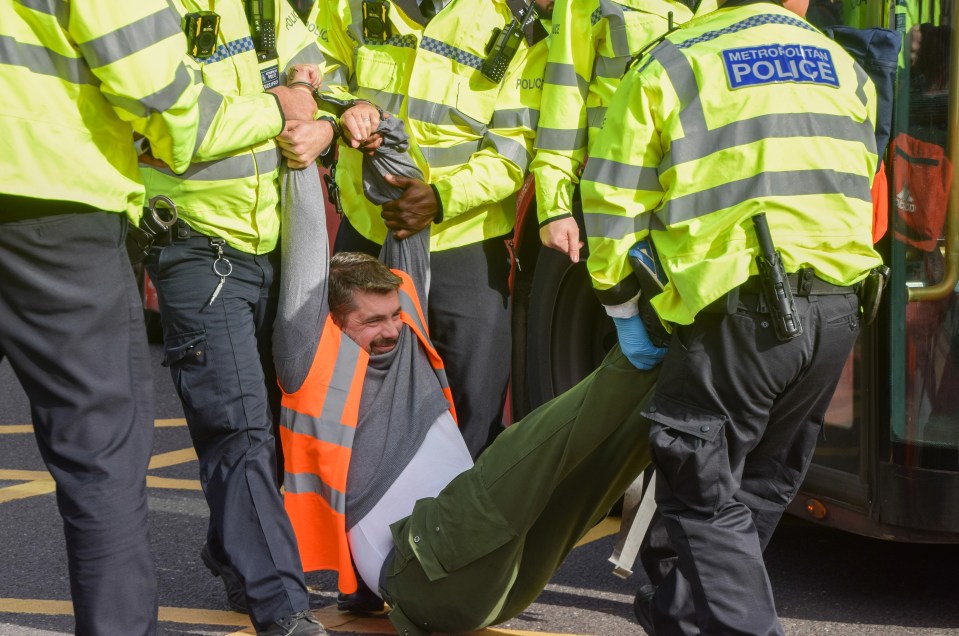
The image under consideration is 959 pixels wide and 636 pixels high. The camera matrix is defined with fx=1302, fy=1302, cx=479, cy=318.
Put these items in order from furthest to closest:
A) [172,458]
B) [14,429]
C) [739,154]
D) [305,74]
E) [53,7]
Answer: [14,429], [172,458], [305,74], [739,154], [53,7]

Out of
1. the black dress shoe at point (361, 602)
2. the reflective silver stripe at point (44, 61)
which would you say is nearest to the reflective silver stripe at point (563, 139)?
the black dress shoe at point (361, 602)

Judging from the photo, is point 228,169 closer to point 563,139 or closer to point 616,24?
point 563,139

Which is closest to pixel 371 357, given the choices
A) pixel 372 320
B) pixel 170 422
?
pixel 372 320

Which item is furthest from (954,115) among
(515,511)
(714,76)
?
(515,511)

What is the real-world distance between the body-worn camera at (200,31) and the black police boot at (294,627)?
4.45 ft

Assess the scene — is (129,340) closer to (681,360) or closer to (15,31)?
(15,31)

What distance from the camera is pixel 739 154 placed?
2611 mm

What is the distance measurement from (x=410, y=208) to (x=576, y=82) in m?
0.57

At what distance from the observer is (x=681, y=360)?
269cm

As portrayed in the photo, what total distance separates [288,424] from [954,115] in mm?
1800

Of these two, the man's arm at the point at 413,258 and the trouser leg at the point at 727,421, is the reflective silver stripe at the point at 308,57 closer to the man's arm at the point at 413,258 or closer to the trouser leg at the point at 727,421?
the man's arm at the point at 413,258

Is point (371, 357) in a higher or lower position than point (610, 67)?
lower

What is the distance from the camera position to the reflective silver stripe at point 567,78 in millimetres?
3561

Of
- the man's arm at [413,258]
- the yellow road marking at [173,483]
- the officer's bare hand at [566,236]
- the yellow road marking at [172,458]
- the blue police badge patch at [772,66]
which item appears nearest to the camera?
the blue police badge patch at [772,66]
